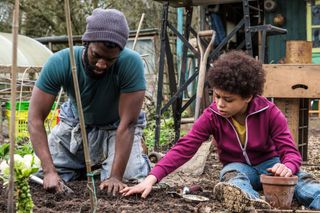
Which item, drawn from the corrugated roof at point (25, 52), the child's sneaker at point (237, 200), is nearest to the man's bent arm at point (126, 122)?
the child's sneaker at point (237, 200)

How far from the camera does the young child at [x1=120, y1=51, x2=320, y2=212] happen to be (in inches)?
135

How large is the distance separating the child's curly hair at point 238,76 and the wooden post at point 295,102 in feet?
6.39

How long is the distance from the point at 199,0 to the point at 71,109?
2.63 m

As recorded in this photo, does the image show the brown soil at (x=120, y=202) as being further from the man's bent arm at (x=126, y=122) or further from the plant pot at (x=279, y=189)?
the man's bent arm at (x=126, y=122)

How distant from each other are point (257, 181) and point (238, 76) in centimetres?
74

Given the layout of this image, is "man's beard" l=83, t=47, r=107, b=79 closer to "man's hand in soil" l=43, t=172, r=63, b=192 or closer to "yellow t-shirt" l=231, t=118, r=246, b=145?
"man's hand in soil" l=43, t=172, r=63, b=192

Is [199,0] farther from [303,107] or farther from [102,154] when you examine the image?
[102,154]

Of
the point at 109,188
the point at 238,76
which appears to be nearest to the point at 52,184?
the point at 109,188

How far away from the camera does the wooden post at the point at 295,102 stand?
18.1 ft

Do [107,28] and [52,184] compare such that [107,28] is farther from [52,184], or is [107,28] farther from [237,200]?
[237,200]

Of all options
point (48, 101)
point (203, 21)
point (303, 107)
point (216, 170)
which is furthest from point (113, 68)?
point (203, 21)

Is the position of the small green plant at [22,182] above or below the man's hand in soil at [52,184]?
above

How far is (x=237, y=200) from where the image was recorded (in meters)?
3.00

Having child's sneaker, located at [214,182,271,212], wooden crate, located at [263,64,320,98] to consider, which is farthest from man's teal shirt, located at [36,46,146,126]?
wooden crate, located at [263,64,320,98]
